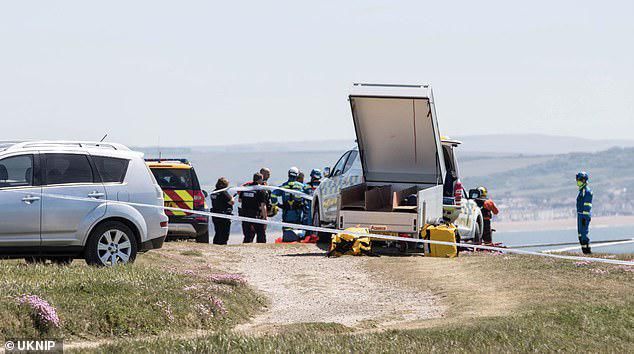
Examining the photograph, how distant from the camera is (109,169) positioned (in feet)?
59.4

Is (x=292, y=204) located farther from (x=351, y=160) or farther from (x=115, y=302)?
(x=115, y=302)

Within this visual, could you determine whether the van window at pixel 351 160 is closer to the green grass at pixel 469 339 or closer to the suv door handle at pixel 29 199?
the suv door handle at pixel 29 199

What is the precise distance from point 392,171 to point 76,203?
32.1 feet

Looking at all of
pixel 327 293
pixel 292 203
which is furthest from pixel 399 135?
pixel 327 293

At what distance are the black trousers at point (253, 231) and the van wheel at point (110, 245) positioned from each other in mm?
10920

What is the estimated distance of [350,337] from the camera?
43.5ft

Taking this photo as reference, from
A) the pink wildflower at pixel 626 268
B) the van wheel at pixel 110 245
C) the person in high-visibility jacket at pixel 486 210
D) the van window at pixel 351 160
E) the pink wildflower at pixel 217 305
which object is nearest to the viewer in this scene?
the pink wildflower at pixel 217 305

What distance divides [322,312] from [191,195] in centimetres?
1095

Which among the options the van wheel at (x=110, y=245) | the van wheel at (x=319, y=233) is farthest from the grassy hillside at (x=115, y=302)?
the van wheel at (x=319, y=233)

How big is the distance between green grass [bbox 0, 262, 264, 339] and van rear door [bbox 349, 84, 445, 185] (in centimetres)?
808

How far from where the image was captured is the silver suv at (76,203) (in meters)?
17.5

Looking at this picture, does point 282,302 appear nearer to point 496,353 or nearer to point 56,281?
point 56,281

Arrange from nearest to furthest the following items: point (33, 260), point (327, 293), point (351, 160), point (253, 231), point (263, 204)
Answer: point (327, 293) < point (33, 260) < point (351, 160) < point (263, 204) < point (253, 231)

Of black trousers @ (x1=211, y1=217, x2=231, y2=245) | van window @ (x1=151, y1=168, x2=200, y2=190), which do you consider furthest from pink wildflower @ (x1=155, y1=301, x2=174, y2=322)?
black trousers @ (x1=211, y1=217, x2=231, y2=245)
